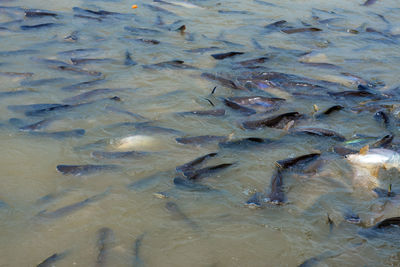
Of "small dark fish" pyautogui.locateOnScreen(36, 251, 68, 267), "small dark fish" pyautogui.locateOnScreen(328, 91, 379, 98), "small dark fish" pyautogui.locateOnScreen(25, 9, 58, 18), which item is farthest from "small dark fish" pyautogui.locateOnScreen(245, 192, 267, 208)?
"small dark fish" pyautogui.locateOnScreen(25, 9, 58, 18)

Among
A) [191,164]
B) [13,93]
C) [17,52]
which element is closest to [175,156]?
[191,164]

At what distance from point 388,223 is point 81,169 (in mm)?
2415

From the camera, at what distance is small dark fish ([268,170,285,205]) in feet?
11.6

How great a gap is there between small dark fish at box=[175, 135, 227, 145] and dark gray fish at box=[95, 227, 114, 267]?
138 cm

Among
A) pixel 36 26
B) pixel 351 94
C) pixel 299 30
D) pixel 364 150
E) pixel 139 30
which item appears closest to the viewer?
pixel 364 150

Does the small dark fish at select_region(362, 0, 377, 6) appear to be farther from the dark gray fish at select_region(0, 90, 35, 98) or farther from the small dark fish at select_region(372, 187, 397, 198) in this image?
the dark gray fish at select_region(0, 90, 35, 98)

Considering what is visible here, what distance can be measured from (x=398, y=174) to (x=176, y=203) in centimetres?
201

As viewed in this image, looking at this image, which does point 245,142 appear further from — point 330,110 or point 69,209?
point 69,209

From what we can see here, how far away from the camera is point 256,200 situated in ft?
11.6

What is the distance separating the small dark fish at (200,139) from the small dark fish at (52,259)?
1.71 m

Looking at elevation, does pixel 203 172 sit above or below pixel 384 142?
below

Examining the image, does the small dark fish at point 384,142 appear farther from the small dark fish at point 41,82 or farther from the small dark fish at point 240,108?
the small dark fish at point 41,82

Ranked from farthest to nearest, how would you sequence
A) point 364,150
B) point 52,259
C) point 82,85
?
1. point 82,85
2. point 364,150
3. point 52,259

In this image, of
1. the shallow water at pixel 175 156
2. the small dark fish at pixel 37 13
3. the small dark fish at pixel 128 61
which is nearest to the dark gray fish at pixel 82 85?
the shallow water at pixel 175 156
